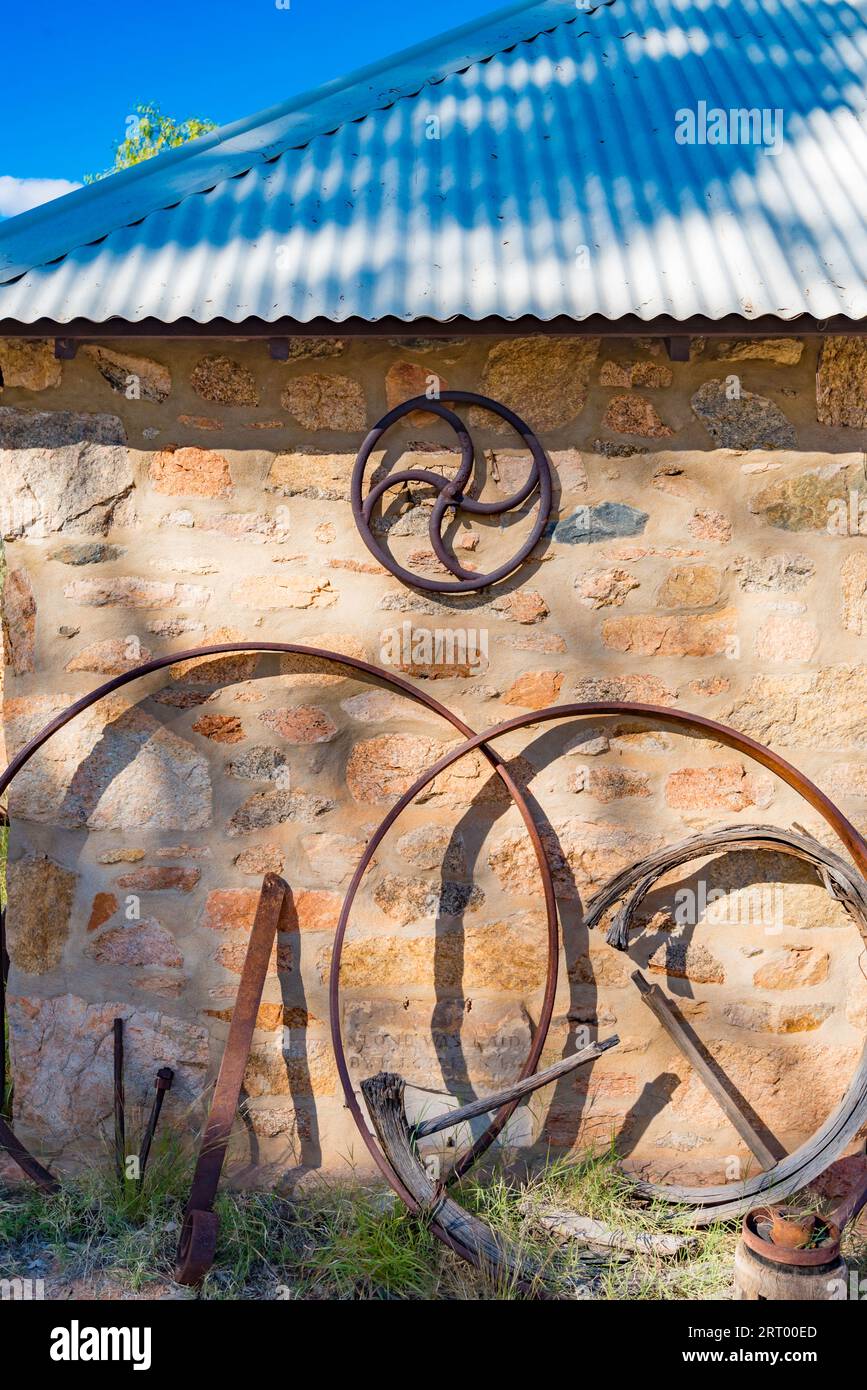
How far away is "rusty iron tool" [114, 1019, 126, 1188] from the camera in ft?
9.39

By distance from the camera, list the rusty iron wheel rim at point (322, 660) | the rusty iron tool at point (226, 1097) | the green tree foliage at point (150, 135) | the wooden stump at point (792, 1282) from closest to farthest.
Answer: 1. the wooden stump at point (792, 1282)
2. the rusty iron tool at point (226, 1097)
3. the rusty iron wheel rim at point (322, 660)
4. the green tree foliage at point (150, 135)

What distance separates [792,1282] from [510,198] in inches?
111

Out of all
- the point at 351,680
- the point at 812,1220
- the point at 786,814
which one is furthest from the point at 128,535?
the point at 812,1220

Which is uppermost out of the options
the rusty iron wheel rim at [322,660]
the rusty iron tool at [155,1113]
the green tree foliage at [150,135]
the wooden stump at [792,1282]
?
the green tree foliage at [150,135]

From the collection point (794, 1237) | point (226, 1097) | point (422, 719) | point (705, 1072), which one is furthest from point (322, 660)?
point (794, 1237)

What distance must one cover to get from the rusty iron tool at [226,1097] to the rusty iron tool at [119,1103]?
0.76 ft

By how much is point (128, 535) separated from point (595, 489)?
51.8 inches

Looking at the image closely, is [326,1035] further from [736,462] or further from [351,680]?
[736,462]

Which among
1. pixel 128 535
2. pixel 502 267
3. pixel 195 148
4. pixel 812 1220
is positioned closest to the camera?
pixel 812 1220

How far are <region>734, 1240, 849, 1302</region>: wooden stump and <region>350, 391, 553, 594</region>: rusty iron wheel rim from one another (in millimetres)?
1747

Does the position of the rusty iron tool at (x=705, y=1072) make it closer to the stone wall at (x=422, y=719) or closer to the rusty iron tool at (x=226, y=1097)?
the stone wall at (x=422, y=719)

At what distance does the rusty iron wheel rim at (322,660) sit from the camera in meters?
2.77

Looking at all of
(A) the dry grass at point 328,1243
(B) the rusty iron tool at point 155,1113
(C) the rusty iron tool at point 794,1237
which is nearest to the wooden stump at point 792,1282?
(C) the rusty iron tool at point 794,1237

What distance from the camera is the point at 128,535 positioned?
2.86 m
